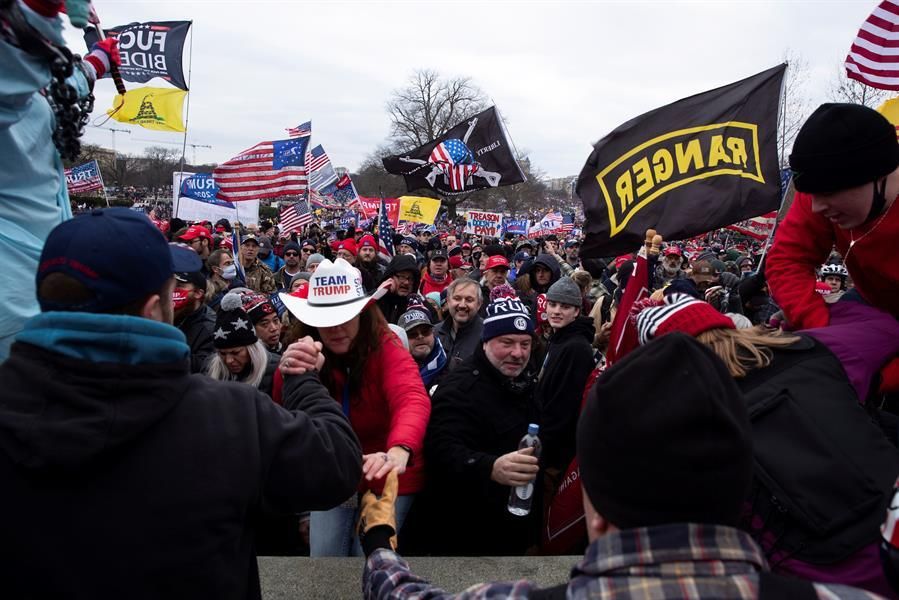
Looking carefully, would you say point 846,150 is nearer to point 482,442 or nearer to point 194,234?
point 482,442

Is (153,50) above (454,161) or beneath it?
above

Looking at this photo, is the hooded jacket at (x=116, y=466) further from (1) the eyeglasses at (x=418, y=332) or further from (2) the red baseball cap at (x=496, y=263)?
(2) the red baseball cap at (x=496, y=263)

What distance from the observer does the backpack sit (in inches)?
61.8

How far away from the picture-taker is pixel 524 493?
2.80 metres

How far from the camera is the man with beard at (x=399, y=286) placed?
648 centimetres

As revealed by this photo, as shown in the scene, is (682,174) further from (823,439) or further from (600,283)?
(600,283)

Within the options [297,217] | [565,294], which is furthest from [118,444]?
[297,217]

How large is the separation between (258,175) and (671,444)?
930 cm

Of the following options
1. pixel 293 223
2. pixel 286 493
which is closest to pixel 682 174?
pixel 286 493

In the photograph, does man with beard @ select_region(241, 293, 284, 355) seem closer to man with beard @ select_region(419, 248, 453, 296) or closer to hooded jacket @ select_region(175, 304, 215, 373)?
hooded jacket @ select_region(175, 304, 215, 373)

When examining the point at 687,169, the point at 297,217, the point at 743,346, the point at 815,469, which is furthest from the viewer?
the point at 297,217

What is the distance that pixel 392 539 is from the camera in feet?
6.16

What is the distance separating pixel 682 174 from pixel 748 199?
0.38m

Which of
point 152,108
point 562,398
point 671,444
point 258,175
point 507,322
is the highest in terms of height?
point 152,108
